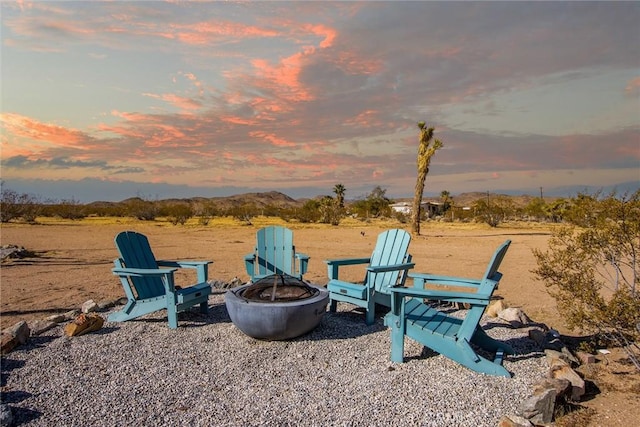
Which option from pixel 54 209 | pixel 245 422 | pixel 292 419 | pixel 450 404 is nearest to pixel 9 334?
pixel 245 422

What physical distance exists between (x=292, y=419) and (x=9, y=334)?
10.2 feet

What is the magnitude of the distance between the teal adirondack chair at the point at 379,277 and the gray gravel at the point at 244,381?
0.46m

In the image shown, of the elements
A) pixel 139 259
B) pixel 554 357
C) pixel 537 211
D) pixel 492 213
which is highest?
pixel 139 259

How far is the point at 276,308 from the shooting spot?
13.6ft

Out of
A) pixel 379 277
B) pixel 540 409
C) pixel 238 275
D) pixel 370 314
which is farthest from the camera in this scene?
pixel 238 275

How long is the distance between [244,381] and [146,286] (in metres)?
2.26

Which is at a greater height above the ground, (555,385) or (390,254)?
(390,254)

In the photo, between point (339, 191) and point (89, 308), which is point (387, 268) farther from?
point (339, 191)

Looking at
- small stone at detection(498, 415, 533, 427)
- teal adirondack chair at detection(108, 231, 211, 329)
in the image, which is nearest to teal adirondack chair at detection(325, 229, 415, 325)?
teal adirondack chair at detection(108, 231, 211, 329)

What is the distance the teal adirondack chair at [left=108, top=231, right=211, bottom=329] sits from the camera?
4.85 m

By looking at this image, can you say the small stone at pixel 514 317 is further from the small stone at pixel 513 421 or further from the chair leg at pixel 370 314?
the small stone at pixel 513 421

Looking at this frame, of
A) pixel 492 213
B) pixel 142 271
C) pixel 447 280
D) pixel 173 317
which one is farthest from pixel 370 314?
pixel 492 213

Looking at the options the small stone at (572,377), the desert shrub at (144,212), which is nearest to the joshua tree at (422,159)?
the small stone at (572,377)

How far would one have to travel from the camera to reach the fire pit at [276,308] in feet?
13.6
